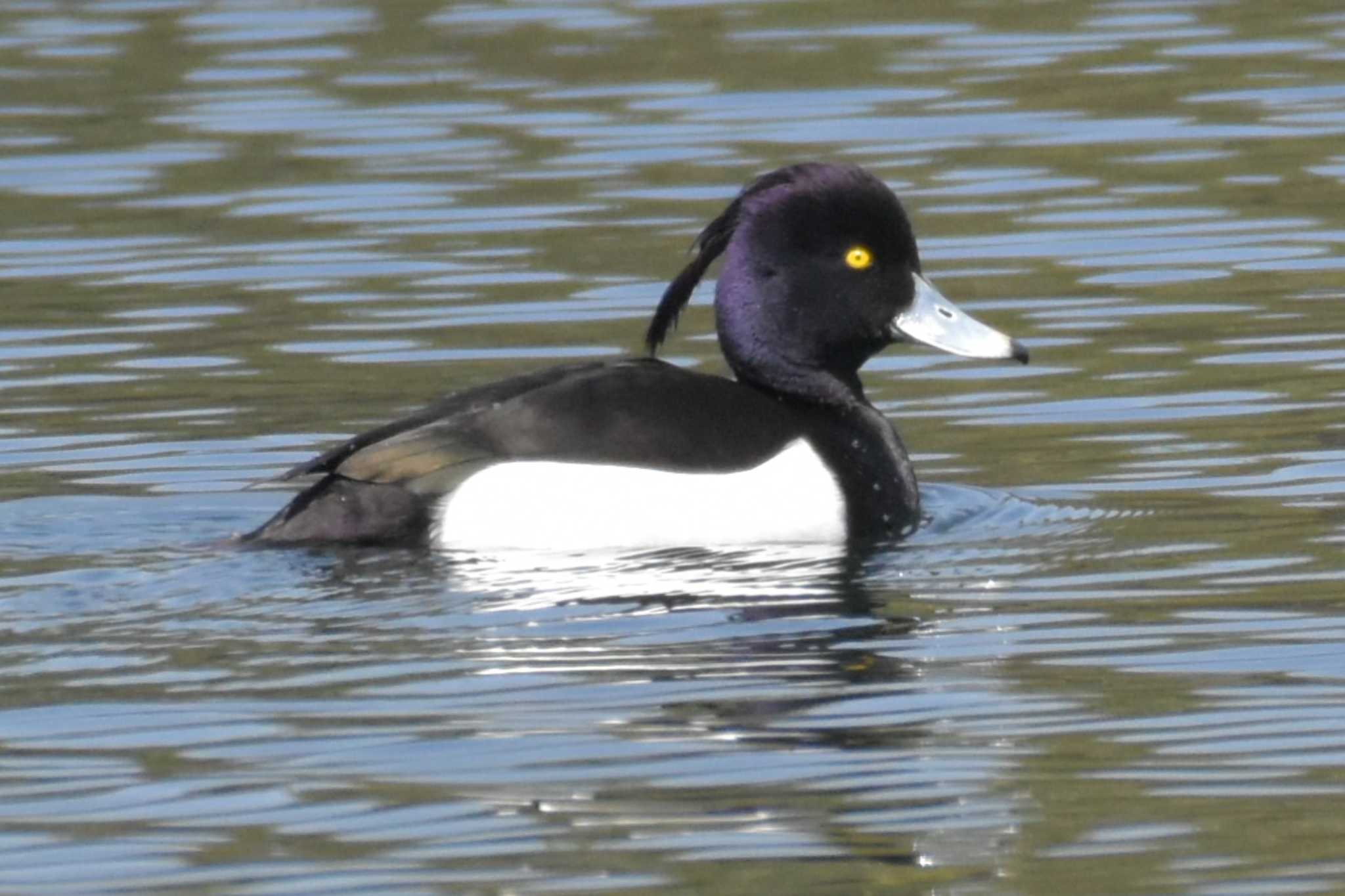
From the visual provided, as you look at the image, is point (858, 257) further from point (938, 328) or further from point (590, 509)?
point (590, 509)

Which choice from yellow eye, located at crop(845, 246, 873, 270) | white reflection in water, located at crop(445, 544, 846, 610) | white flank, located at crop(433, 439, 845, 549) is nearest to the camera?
white reflection in water, located at crop(445, 544, 846, 610)

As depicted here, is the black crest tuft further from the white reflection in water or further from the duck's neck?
the white reflection in water

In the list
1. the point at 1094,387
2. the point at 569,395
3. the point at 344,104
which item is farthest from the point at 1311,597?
the point at 344,104

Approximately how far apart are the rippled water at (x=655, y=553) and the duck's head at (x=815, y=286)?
52 centimetres

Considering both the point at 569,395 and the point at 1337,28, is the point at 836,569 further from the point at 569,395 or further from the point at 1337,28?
the point at 1337,28

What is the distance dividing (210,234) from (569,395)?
5.04 meters

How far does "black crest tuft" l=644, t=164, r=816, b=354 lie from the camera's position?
793 centimetres

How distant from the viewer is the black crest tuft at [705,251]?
7926mm

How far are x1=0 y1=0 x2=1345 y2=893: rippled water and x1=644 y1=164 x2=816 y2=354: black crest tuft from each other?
36.6 inches

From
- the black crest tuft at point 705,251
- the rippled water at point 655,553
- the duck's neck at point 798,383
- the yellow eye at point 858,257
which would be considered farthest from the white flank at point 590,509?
the yellow eye at point 858,257

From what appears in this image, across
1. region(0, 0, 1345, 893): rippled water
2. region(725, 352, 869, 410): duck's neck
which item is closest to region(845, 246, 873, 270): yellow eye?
region(725, 352, 869, 410): duck's neck

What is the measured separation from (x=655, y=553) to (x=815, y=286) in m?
1.14

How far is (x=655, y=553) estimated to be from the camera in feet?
23.8

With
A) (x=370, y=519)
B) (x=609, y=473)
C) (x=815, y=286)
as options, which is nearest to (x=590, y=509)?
(x=609, y=473)
